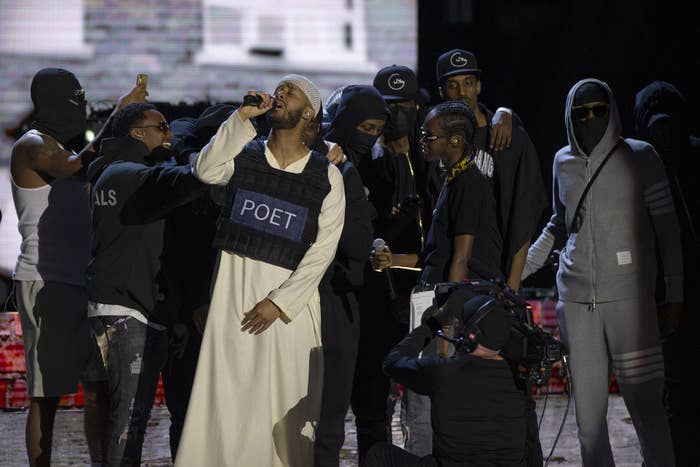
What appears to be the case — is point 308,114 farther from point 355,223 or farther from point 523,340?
point 523,340

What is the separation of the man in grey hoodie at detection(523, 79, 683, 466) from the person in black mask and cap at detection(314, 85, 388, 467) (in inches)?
38.5

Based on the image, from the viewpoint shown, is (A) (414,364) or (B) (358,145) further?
Result: (B) (358,145)

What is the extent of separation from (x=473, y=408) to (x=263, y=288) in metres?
1.06

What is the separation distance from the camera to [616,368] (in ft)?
16.4

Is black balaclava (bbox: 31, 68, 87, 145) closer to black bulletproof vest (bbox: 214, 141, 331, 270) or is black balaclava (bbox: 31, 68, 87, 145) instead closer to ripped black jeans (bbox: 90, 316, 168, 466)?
ripped black jeans (bbox: 90, 316, 168, 466)

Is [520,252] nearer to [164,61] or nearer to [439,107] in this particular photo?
[439,107]

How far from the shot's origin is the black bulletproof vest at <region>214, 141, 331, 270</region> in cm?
454

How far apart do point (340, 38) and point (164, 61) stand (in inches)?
55.3

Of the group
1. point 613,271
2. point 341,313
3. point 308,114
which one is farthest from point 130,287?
point 613,271

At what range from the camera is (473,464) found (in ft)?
13.2

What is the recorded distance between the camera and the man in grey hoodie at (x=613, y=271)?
16.2 feet

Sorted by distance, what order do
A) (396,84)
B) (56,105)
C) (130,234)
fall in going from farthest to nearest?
(396,84) < (56,105) < (130,234)

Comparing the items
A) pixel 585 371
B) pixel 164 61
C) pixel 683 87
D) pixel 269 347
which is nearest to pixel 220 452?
pixel 269 347

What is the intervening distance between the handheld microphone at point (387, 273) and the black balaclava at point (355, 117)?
1.67 feet
